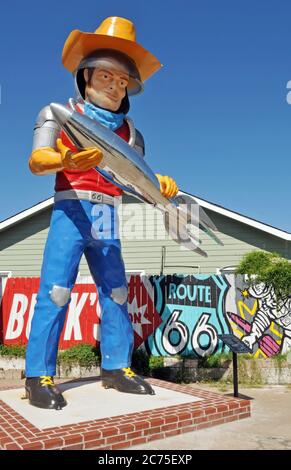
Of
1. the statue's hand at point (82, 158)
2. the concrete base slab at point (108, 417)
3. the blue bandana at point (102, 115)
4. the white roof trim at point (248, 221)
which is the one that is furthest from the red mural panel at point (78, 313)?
the statue's hand at point (82, 158)

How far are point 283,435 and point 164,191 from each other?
3160mm

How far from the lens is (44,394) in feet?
15.9

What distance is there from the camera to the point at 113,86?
5.32 meters

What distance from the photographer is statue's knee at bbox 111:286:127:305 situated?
18.5ft

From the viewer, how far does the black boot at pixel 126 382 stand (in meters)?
5.51

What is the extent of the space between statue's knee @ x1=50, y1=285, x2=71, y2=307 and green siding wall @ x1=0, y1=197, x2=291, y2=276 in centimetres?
627

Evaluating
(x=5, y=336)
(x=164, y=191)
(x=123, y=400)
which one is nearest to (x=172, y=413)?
(x=123, y=400)

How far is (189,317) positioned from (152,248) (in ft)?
12.7

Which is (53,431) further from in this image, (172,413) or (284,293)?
(284,293)

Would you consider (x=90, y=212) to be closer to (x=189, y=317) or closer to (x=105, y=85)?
(x=105, y=85)

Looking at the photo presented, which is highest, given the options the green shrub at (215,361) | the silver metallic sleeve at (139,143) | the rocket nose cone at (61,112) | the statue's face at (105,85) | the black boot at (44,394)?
the statue's face at (105,85)

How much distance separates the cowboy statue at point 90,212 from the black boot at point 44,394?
0.01m

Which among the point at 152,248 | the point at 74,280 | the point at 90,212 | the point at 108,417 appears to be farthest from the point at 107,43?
the point at 152,248

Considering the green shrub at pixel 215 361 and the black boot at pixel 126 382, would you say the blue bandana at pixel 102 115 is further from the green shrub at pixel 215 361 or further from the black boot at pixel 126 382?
the green shrub at pixel 215 361
